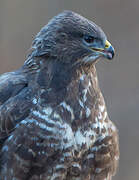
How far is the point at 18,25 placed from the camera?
27.1ft

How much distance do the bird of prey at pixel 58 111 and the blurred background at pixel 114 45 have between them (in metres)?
3.34

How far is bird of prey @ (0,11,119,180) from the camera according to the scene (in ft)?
14.9

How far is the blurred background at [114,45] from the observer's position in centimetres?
819

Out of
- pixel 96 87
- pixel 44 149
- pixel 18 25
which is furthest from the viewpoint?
pixel 18 25

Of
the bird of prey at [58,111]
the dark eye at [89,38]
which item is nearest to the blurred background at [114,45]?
the bird of prey at [58,111]

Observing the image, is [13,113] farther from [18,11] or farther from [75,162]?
[18,11]

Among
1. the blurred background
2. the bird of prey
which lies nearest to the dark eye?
the bird of prey

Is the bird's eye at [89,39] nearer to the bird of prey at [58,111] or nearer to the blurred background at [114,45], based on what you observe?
the bird of prey at [58,111]

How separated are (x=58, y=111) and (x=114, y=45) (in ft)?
13.0

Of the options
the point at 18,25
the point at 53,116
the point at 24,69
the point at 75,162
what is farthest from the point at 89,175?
the point at 18,25

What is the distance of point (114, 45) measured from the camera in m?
8.44

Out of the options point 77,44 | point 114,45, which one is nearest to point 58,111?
point 77,44

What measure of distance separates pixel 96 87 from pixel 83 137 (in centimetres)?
44

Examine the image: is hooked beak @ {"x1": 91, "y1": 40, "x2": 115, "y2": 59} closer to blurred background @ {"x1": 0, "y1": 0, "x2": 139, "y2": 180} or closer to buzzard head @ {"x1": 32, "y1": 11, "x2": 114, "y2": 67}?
buzzard head @ {"x1": 32, "y1": 11, "x2": 114, "y2": 67}
